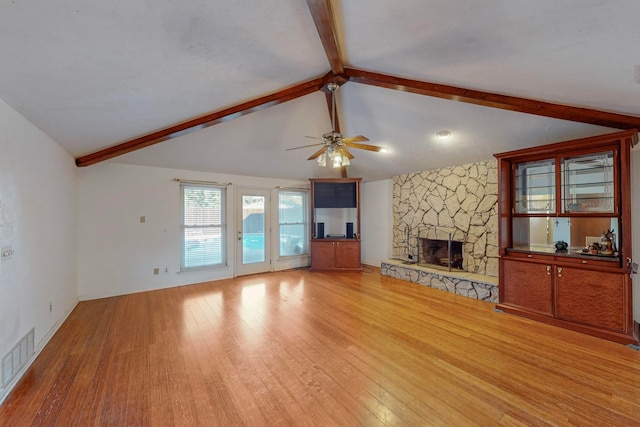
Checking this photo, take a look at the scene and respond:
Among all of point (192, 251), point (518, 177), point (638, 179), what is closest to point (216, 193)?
point (192, 251)

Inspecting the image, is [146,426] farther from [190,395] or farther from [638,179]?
[638,179]

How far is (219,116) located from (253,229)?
10.3 feet

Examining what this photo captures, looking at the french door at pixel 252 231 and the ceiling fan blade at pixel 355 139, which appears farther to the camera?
the french door at pixel 252 231

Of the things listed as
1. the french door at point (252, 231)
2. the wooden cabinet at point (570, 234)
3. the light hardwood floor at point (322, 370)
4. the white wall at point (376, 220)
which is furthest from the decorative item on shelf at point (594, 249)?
the french door at point (252, 231)

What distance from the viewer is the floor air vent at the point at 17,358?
1954mm

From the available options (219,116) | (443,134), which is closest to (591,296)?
(443,134)

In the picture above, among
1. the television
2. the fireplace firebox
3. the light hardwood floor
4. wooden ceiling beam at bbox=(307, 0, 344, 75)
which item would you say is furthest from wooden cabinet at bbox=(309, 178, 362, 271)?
wooden ceiling beam at bbox=(307, 0, 344, 75)

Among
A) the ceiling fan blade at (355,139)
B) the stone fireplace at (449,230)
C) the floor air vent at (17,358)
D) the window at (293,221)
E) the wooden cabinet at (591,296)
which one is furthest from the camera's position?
the window at (293,221)

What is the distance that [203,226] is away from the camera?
5168mm

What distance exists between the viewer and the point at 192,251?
5.06m

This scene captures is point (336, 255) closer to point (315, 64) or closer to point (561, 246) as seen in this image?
point (561, 246)

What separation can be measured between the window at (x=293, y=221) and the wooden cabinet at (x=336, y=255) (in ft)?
1.96

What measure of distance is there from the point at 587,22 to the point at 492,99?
1.13 m

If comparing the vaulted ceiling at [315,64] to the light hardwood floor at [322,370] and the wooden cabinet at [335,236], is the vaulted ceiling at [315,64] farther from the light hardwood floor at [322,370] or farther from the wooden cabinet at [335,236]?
the wooden cabinet at [335,236]
